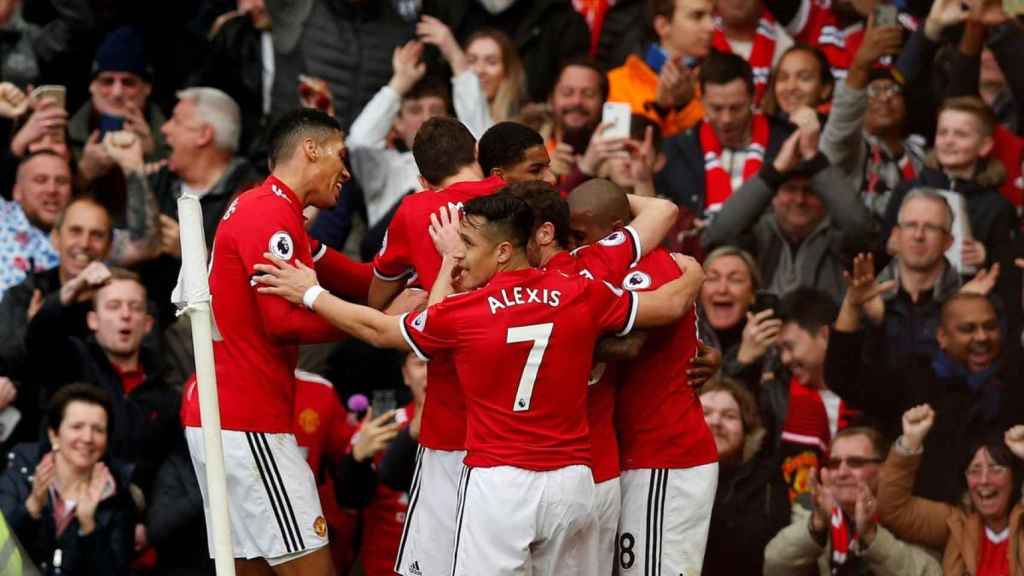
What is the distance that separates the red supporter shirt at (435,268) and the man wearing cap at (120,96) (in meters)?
5.24

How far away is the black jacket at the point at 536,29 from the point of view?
42.3 feet

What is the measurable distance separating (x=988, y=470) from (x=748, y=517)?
142 centimetres

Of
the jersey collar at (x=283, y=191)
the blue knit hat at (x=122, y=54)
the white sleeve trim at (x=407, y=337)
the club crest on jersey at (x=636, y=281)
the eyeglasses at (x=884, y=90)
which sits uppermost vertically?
the blue knit hat at (x=122, y=54)

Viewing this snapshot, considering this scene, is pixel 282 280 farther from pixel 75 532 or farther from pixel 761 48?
pixel 761 48

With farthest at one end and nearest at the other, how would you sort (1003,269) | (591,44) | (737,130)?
(591,44) < (737,130) < (1003,269)

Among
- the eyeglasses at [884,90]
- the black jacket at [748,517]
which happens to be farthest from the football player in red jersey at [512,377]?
the eyeglasses at [884,90]

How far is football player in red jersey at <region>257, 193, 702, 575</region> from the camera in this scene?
779 centimetres

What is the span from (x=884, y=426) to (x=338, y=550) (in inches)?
131

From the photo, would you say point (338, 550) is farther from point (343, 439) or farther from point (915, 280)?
point (915, 280)

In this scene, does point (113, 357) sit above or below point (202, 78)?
below

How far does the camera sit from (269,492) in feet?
27.3

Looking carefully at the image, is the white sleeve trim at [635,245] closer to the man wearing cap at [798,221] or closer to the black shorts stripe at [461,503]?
the black shorts stripe at [461,503]

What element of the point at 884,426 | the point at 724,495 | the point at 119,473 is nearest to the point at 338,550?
the point at 119,473

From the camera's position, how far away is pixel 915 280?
444 inches
